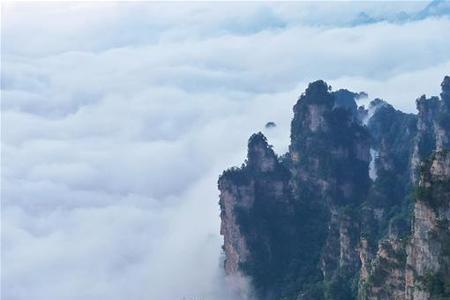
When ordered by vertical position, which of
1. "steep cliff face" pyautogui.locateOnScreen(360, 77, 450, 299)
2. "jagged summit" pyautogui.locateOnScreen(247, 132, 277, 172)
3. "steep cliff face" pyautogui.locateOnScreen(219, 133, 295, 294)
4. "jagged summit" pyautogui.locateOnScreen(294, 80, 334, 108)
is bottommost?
"steep cliff face" pyautogui.locateOnScreen(360, 77, 450, 299)

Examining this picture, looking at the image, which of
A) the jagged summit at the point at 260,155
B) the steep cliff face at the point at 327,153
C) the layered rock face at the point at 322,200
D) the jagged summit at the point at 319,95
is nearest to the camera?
the layered rock face at the point at 322,200

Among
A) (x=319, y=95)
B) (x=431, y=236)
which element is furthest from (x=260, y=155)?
(x=431, y=236)

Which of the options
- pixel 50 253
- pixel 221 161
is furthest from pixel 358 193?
pixel 221 161

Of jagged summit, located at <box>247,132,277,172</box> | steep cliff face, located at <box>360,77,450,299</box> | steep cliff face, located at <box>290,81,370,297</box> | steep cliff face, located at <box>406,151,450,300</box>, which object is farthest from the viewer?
steep cliff face, located at <box>290,81,370,297</box>

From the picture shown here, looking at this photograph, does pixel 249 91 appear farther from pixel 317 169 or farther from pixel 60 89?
pixel 317 169

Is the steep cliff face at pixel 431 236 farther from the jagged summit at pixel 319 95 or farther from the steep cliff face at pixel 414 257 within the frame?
the jagged summit at pixel 319 95

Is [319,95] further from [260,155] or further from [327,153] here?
[260,155]

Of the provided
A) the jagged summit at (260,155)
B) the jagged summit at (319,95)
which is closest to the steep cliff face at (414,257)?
the jagged summit at (260,155)

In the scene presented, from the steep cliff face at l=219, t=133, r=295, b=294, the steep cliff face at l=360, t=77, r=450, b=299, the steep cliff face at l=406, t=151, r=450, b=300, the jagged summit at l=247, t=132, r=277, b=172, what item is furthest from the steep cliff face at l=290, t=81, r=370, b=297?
the steep cliff face at l=406, t=151, r=450, b=300

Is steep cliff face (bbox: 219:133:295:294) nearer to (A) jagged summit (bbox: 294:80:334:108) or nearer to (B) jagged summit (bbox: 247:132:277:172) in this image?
(B) jagged summit (bbox: 247:132:277:172)

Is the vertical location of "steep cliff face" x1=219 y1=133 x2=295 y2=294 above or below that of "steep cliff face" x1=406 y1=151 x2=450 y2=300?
above
